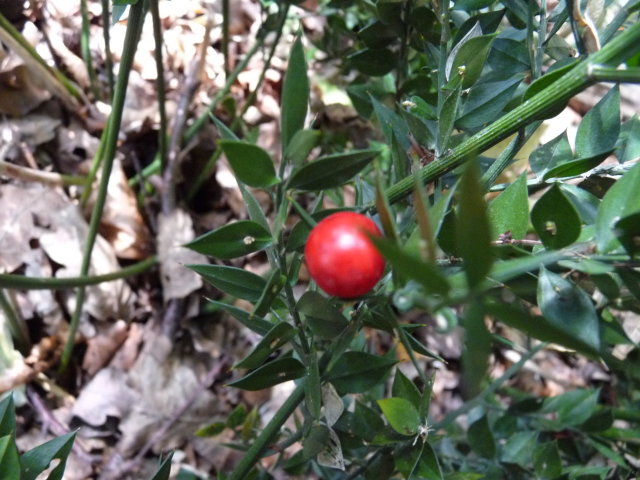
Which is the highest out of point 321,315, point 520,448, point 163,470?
point 321,315

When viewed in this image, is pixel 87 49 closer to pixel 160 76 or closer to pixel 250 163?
pixel 160 76

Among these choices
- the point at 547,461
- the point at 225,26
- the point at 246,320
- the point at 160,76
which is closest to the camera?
the point at 246,320

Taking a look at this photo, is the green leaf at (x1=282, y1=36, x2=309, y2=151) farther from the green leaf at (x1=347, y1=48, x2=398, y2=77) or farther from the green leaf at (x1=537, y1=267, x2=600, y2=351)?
the green leaf at (x1=347, y1=48, x2=398, y2=77)

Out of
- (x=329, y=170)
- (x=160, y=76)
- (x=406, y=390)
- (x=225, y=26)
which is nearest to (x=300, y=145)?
(x=329, y=170)

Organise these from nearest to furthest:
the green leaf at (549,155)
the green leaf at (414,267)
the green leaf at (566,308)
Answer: the green leaf at (414,267) → the green leaf at (566,308) → the green leaf at (549,155)

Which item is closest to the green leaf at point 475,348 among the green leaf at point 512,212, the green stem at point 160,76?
the green leaf at point 512,212

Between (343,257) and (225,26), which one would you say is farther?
(225,26)

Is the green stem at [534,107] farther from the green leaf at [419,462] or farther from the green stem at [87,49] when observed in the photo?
the green stem at [87,49]

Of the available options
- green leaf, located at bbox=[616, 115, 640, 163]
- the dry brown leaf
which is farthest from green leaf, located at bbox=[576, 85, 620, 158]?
the dry brown leaf
